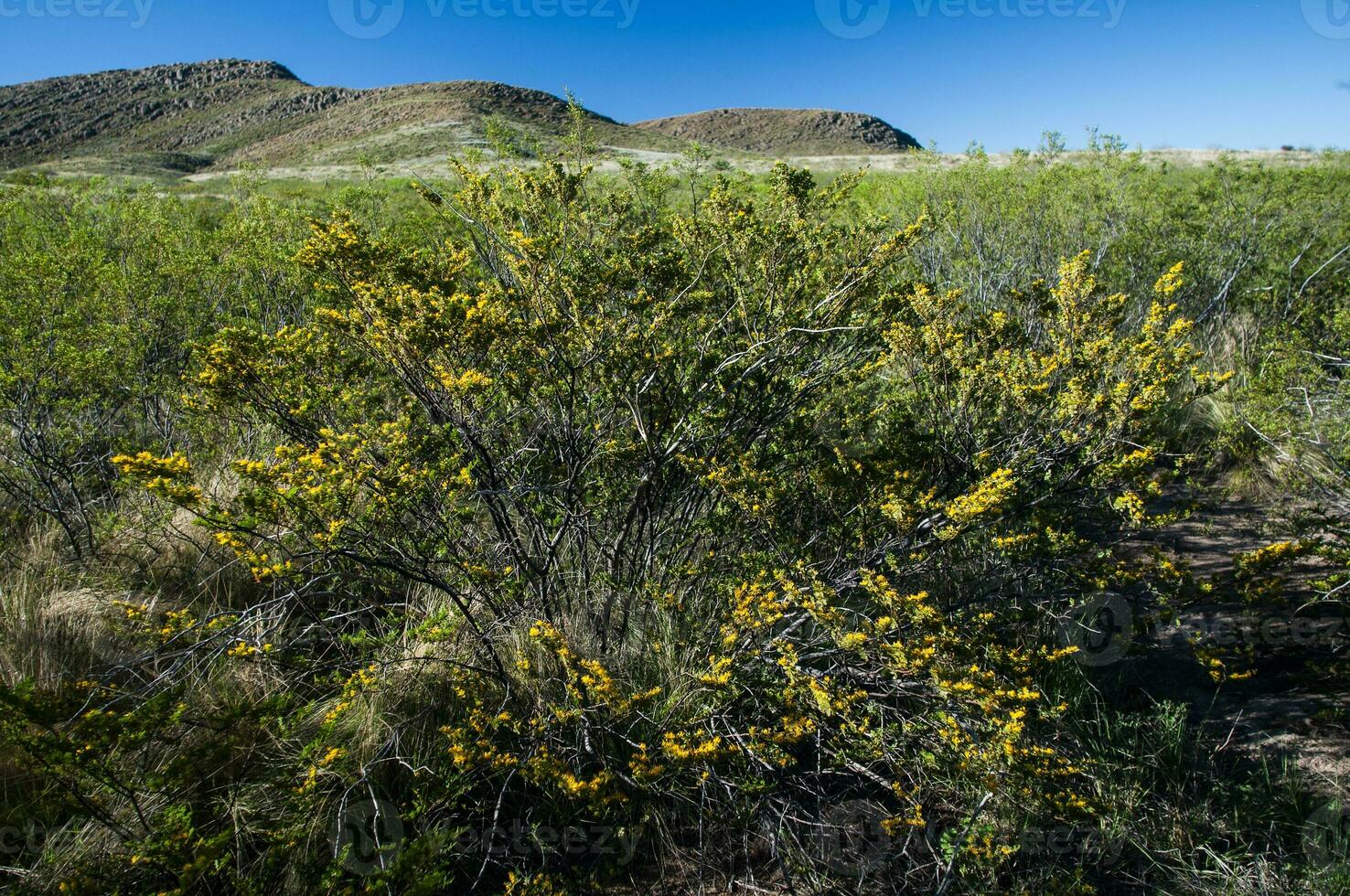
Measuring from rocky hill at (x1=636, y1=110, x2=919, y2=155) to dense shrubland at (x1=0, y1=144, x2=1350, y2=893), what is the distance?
3038 inches

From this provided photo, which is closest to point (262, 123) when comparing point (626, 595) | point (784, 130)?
point (784, 130)

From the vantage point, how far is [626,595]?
3600 mm

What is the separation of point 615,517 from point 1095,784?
8.70 feet

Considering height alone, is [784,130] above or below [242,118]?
above

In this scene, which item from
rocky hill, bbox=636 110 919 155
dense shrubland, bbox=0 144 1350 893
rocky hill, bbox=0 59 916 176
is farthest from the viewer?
rocky hill, bbox=636 110 919 155

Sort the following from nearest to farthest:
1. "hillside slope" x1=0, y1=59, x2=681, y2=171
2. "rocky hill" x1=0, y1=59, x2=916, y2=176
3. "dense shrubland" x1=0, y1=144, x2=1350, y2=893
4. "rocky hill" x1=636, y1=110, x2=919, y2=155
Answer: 1. "dense shrubland" x1=0, y1=144, x2=1350, y2=893
2. "rocky hill" x1=0, y1=59, x2=916, y2=176
3. "hillside slope" x1=0, y1=59, x2=681, y2=171
4. "rocky hill" x1=636, y1=110, x2=919, y2=155

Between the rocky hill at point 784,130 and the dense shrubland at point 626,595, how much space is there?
7718 cm

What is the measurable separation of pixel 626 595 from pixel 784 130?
8634 cm

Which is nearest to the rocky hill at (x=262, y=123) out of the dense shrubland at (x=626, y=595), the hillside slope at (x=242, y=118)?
the hillside slope at (x=242, y=118)

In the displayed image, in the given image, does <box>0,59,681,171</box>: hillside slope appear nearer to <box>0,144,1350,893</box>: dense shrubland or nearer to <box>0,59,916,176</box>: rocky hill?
<box>0,59,916,176</box>: rocky hill

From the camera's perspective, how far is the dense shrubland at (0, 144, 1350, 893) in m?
2.57

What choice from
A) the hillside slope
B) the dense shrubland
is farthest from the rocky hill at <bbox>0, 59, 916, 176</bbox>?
the dense shrubland

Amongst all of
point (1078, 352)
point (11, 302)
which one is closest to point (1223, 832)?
point (1078, 352)

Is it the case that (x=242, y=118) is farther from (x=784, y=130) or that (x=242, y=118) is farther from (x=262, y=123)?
(x=784, y=130)
